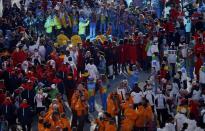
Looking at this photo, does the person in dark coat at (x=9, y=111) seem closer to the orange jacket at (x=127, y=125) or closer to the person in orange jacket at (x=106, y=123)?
the person in orange jacket at (x=106, y=123)

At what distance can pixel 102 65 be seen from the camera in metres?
25.6

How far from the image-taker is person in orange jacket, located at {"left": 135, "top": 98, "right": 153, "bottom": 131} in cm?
2062

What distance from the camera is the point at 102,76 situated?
2325cm

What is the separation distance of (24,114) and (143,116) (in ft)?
12.8

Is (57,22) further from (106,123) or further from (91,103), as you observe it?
(106,123)

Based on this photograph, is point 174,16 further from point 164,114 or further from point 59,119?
point 59,119

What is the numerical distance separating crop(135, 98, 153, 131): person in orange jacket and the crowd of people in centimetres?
3

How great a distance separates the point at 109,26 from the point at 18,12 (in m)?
4.50

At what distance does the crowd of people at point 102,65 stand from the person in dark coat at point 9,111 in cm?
3

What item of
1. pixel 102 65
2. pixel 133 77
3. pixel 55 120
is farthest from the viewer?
pixel 102 65

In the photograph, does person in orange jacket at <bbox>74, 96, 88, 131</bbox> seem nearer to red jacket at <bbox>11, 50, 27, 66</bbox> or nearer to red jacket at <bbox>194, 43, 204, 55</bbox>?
red jacket at <bbox>11, 50, 27, 66</bbox>

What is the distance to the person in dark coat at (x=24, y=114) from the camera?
21297 mm

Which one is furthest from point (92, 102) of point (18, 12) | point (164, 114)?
point (18, 12)

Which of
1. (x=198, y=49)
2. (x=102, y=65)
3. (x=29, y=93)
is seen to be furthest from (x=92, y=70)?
(x=198, y=49)
